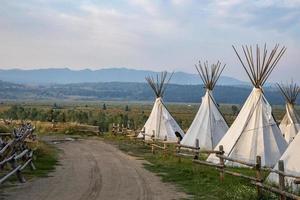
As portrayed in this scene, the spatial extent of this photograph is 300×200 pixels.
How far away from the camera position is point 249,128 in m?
17.2

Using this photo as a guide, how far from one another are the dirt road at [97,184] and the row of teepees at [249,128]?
298 cm

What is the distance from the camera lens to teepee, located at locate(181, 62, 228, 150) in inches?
854

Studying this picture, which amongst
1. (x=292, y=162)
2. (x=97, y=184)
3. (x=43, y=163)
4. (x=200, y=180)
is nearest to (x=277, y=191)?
(x=292, y=162)

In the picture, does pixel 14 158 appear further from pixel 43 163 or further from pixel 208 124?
pixel 208 124

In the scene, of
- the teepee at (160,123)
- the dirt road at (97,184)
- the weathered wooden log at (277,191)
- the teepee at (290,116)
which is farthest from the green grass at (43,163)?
the teepee at (290,116)

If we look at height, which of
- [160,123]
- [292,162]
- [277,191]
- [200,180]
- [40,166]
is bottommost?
[40,166]

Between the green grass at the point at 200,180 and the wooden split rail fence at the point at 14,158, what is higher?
the wooden split rail fence at the point at 14,158

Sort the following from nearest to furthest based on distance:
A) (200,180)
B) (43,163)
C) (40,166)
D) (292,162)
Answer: (292,162), (200,180), (40,166), (43,163)

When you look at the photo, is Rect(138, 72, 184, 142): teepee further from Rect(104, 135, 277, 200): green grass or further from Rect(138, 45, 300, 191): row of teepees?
Rect(104, 135, 277, 200): green grass

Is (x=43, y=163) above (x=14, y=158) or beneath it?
beneath

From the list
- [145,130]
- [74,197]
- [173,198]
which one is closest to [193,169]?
[173,198]

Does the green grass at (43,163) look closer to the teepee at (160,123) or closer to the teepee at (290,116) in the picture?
the teepee at (160,123)

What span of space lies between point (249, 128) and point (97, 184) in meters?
6.94

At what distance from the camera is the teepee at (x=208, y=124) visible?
21703 millimetres
